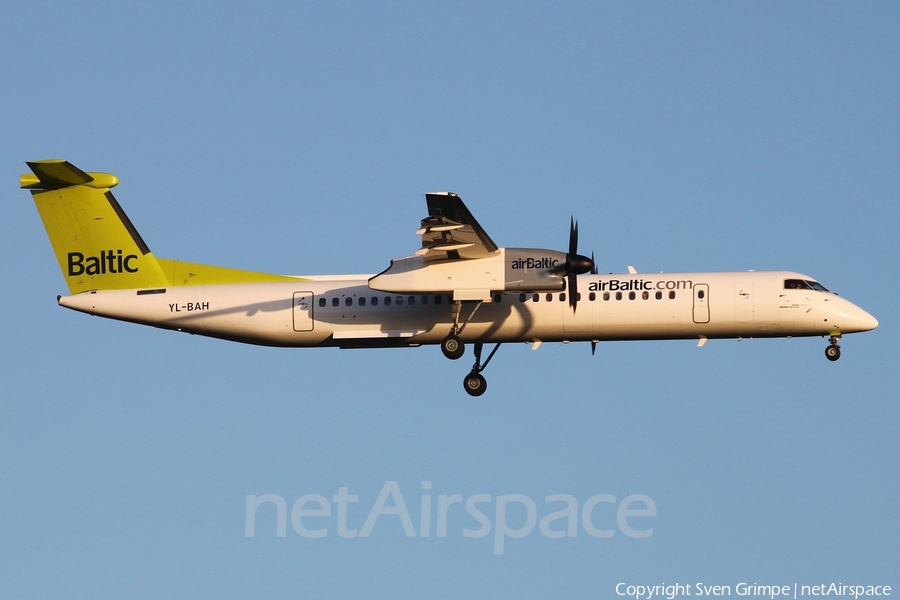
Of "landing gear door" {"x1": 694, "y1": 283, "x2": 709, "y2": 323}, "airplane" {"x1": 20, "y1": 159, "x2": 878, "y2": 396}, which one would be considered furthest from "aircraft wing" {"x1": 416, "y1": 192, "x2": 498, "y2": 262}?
"landing gear door" {"x1": 694, "y1": 283, "x2": 709, "y2": 323}

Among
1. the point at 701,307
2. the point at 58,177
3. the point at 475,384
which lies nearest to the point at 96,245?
the point at 58,177

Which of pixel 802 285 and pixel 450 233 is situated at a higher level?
pixel 450 233

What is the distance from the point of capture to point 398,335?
2592cm

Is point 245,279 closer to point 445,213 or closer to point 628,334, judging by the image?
point 445,213

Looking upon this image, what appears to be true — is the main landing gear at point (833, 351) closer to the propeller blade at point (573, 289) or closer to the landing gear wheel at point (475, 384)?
the propeller blade at point (573, 289)

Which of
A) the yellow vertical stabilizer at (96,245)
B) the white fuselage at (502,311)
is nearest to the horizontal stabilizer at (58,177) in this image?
the yellow vertical stabilizer at (96,245)

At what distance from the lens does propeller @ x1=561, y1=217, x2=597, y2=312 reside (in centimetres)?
2481

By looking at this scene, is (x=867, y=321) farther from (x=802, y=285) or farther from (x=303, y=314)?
(x=303, y=314)

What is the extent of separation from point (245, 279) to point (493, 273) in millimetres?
6053

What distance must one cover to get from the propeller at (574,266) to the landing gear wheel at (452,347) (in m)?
2.43

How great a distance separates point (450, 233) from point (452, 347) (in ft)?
8.34

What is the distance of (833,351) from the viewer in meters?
25.7

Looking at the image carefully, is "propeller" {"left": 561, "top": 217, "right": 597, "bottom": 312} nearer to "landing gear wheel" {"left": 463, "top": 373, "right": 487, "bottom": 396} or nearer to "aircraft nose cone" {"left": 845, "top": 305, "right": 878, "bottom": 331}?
"landing gear wheel" {"left": 463, "top": 373, "right": 487, "bottom": 396}

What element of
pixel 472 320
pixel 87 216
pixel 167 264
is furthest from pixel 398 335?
pixel 87 216
